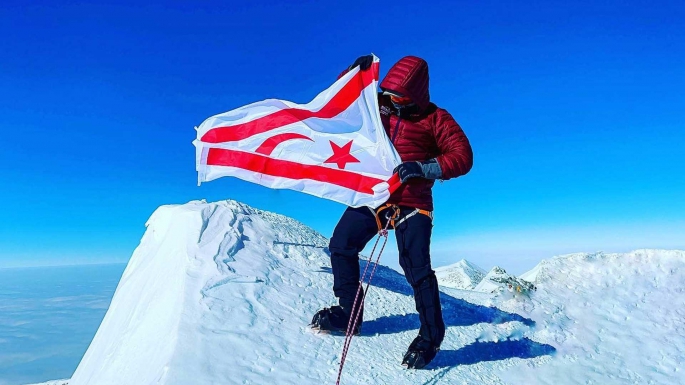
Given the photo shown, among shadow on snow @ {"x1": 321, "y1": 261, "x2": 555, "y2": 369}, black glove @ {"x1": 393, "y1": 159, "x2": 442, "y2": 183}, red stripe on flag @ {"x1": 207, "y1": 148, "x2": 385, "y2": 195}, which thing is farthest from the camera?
shadow on snow @ {"x1": 321, "y1": 261, "x2": 555, "y2": 369}

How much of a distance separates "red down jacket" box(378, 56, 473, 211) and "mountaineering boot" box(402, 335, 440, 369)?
125 centimetres

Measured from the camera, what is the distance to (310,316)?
5188 mm

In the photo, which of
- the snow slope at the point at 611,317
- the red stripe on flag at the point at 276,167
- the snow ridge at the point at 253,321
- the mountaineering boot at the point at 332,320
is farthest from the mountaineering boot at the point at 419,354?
the red stripe on flag at the point at 276,167

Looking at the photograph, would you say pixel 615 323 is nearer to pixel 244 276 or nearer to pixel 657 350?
pixel 657 350

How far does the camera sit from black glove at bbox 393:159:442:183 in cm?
437

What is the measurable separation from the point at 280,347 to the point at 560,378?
2937 mm

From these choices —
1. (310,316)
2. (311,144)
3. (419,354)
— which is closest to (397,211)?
(311,144)

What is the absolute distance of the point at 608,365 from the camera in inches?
220

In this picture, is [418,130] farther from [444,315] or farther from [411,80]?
[444,315]

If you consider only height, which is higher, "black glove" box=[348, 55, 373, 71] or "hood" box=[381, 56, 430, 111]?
"black glove" box=[348, 55, 373, 71]

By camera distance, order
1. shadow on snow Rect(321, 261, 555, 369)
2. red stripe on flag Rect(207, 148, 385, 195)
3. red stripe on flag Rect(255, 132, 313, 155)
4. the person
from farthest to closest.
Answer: red stripe on flag Rect(255, 132, 313, 155)
shadow on snow Rect(321, 261, 555, 369)
red stripe on flag Rect(207, 148, 385, 195)
the person

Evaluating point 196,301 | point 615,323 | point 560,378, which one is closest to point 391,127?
point 196,301

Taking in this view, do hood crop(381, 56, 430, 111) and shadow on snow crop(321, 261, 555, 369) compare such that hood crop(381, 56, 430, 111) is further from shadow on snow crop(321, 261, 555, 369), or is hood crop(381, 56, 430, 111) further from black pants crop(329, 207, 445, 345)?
shadow on snow crop(321, 261, 555, 369)

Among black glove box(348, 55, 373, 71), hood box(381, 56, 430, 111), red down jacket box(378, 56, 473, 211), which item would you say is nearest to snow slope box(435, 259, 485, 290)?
red down jacket box(378, 56, 473, 211)
